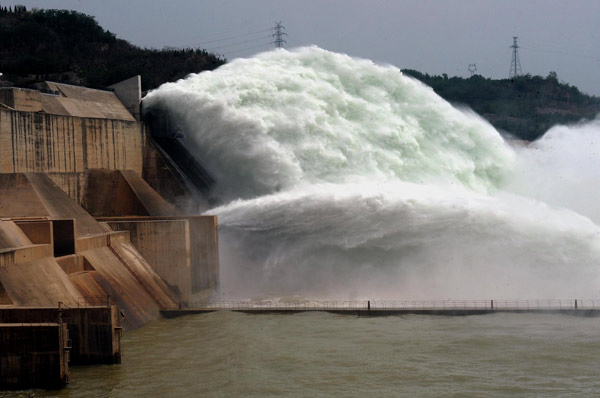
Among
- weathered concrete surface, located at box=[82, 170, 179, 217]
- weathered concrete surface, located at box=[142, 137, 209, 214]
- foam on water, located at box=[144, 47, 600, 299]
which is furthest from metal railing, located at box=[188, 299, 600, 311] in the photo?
weathered concrete surface, located at box=[142, 137, 209, 214]

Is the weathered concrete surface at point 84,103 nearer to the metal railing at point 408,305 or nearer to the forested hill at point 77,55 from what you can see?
the metal railing at point 408,305

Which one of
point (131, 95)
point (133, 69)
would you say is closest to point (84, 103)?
point (131, 95)

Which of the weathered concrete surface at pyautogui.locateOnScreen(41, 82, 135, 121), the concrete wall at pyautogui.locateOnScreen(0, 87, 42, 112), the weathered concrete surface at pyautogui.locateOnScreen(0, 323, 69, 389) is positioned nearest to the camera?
the weathered concrete surface at pyautogui.locateOnScreen(0, 323, 69, 389)

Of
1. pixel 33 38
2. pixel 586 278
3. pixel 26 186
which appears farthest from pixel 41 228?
pixel 33 38

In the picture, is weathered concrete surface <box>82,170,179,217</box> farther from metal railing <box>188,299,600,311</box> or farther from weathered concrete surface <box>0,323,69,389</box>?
weathered concrete surface <box>0,323,69,389</box>

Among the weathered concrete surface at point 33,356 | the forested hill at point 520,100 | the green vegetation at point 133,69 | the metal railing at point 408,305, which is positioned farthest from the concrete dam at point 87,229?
the forested hill at point 520,100

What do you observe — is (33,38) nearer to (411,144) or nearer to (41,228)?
(411,144)
